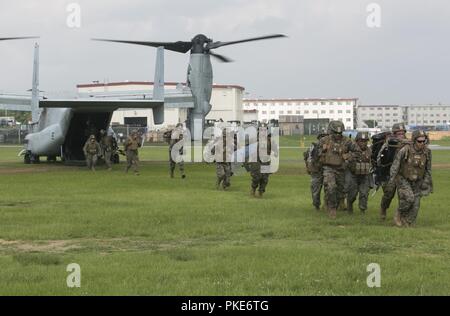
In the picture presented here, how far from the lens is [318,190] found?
13.6 meters

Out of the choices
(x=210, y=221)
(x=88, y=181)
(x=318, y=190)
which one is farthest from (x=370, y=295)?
(x=88, y=181)

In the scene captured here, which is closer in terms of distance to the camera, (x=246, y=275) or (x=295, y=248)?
(x=246, y=275)

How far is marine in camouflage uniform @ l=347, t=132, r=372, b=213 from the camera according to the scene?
12.8m

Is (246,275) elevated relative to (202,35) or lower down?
lower down

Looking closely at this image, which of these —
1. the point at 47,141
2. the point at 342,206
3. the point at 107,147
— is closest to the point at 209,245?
the point at 342,206

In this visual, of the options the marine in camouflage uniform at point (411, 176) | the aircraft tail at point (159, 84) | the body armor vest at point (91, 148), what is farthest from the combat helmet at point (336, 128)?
the aircraft tail at point (159, 84)

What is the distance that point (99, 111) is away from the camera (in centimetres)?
2900

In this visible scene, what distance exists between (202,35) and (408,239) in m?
23.6

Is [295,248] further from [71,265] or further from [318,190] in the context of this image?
[318,190]

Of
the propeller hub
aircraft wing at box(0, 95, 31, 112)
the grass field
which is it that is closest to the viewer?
the grass field

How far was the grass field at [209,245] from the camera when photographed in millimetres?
7012

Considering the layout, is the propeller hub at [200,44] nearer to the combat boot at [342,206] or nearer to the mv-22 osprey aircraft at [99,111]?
the mv-22 osprey aircraft at [99,111]

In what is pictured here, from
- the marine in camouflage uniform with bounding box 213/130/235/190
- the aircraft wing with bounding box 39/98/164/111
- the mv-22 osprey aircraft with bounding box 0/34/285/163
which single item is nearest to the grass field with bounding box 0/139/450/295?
the marine in camouflage uniform with bounding box 213/130/235/190

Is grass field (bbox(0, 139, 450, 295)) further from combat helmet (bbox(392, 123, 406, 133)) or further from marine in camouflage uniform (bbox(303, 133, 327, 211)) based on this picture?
combat helmet (bbox(392, 123, 406, 133))
